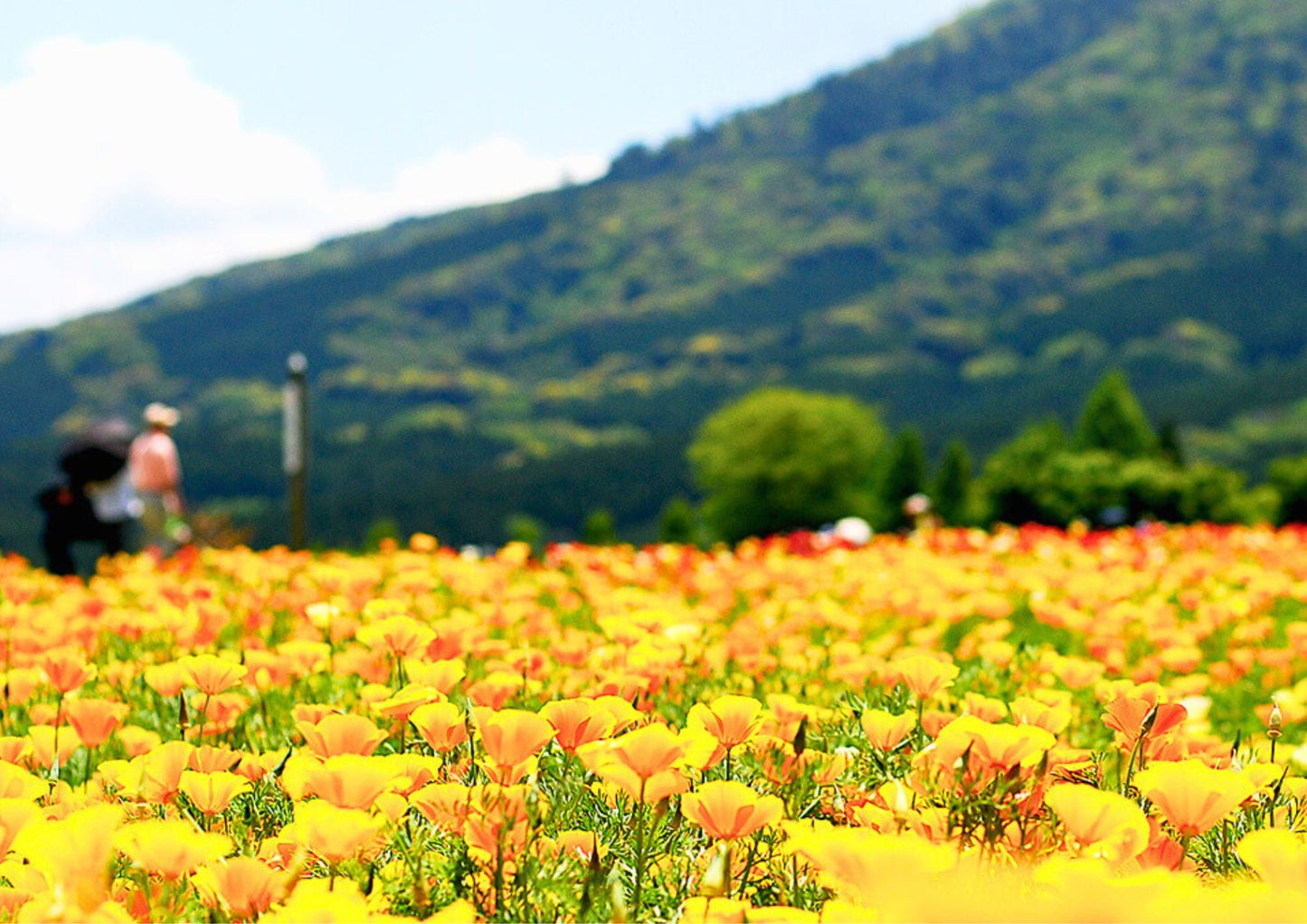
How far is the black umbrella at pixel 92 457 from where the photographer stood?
9664mm

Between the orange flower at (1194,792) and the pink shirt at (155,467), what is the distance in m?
11.4

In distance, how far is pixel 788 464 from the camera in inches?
2400

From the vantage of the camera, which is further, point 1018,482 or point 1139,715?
point 1018,482

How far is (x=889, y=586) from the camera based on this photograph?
542cm

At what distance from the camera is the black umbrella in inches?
380

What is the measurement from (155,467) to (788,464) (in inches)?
1984

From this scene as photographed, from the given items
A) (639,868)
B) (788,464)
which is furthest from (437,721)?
(788,464)

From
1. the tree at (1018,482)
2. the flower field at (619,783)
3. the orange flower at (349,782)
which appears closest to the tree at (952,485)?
the tree at (1018,482)

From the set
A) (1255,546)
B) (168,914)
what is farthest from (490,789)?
(1255,546)

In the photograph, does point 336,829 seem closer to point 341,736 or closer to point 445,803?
point 445,803

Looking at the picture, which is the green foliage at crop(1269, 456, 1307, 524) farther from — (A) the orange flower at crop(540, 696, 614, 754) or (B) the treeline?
(A) the orange flower at crop(540, 696, 614, 754)

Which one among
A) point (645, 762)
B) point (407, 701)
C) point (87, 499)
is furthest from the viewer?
point (87, 499)

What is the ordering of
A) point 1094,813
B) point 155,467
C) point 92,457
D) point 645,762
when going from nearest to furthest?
point 1094,813
point 645,762
point 92,457
point 155,467

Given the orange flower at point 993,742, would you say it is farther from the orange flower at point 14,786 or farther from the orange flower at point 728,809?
the orange flower at point 14,786
